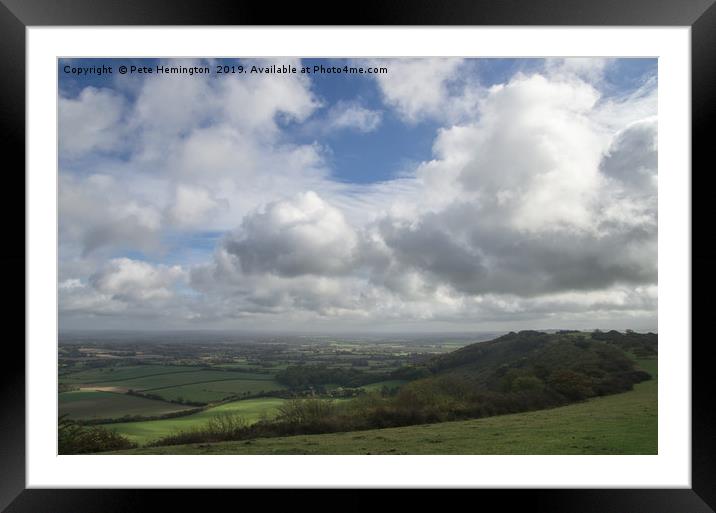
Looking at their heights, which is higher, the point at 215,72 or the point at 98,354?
the point at 215,72

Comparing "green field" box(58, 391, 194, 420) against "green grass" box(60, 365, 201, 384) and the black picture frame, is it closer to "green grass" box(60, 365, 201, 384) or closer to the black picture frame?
"green grass" box(60, 365, 201, 384)

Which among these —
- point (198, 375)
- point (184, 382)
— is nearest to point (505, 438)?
point (198, 375)

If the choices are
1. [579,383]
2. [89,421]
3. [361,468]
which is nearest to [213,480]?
[361,468]

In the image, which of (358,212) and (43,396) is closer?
(43,396)

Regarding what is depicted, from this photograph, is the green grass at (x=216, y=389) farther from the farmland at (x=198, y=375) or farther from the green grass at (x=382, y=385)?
the green grass at (x=382, y=385)

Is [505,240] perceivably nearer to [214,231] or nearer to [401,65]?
[401,65]
